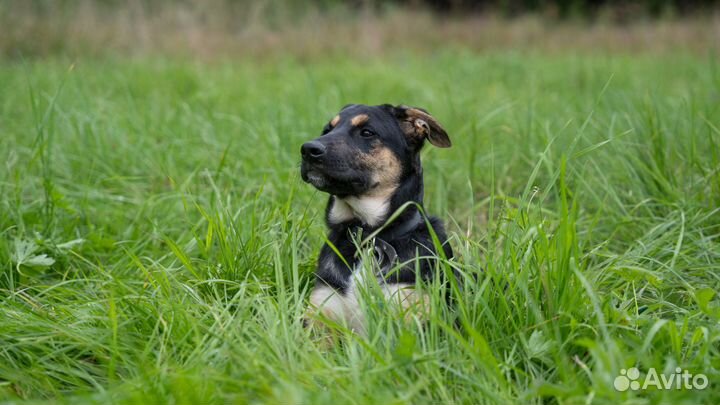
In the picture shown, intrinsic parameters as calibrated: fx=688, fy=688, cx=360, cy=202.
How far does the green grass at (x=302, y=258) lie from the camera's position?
7.51 feet

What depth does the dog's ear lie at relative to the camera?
11.0ft

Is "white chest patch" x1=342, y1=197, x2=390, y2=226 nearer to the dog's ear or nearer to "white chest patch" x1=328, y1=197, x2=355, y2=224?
"white chest patch" x1=328, y1=197, x2=355, y2=224

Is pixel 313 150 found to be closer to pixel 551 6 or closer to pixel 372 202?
pixel 372 202

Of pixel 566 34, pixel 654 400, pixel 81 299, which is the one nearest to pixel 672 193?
pixel 654 400

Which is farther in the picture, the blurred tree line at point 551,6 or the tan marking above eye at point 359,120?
the blurred tree line at point 551,6

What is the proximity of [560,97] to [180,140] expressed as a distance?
4028mm

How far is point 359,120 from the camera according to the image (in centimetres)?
334

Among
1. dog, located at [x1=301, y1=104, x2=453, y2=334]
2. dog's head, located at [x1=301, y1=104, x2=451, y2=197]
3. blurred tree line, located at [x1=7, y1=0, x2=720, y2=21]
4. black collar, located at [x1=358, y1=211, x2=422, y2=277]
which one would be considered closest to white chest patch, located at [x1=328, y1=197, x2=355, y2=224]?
dog, located at [x1=301, y1=104, x2=453, y2=334]

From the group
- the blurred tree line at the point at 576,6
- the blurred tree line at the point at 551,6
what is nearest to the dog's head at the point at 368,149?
the blurred tree line at the point at 551,6

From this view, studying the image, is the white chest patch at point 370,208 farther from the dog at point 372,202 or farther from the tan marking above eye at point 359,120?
the tan marking above eye at point 359,120

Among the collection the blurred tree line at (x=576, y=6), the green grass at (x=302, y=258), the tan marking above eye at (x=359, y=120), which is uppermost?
the tan marking above eye at (x=359, y=120)

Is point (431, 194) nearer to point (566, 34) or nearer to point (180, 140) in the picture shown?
point (180, 140)

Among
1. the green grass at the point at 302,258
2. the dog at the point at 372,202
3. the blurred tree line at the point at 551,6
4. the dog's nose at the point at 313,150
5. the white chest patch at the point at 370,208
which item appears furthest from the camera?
the blurred tree line at the point at 551,6

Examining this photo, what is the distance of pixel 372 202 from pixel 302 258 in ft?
1.90
